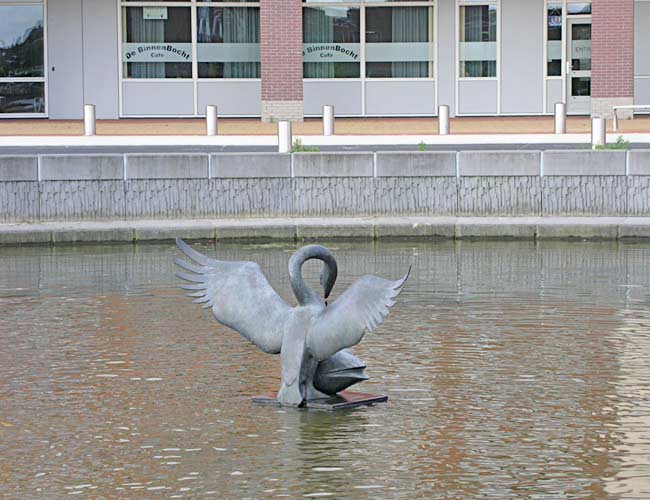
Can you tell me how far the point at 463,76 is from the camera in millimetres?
37938

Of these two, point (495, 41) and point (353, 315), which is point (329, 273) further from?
point (495, 41)

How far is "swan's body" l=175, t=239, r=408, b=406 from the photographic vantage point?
853cm

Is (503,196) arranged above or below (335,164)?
below

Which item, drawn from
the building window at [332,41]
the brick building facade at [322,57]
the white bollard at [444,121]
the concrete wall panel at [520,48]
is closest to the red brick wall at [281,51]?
the brick building facade at [322,57]

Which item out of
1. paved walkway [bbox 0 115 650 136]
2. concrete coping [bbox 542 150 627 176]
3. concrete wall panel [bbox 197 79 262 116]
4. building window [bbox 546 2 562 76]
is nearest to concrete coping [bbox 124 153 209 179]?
concrete coping [bbox 542 150 627 176]

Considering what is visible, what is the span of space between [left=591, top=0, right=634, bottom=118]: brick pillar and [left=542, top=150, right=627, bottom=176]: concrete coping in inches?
662

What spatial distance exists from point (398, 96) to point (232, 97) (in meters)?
4.06

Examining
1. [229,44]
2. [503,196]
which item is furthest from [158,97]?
[503,196]

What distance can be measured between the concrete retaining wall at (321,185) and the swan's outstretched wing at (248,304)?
32.3 ft

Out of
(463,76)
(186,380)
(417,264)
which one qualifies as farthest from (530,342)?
(463,76)

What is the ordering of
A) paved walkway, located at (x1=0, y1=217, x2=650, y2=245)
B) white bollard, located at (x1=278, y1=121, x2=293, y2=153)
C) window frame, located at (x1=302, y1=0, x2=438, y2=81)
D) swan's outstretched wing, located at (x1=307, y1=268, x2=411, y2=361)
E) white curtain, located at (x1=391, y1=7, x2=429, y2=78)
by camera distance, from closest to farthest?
swan's outstretched wing, located at (x1=307, y1=268, x2=411, y2=361)
paved walkway, located at (x1=0, y1=217, x2=650, y2=245)
white bollard, located at (x1=278, y1=121, x2=293, y2=153)
window frame, located at (x1=302, y1=0, x2=438, y2=81)
white curtain, located at (x1=391, y1=7, x2=429, y2=78)

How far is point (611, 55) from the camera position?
116ft

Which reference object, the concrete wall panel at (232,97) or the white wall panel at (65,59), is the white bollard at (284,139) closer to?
the concrete wall panel at (232,97)

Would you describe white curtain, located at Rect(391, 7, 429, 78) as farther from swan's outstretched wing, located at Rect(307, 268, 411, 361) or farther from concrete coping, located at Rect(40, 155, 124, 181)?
swan's outstretched wing, located at Rect(307, 268, 411, 361)
